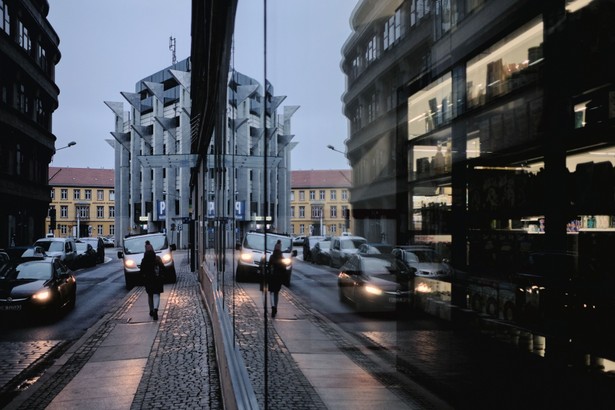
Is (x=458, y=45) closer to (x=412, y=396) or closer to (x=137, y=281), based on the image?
(x=412, y=396)

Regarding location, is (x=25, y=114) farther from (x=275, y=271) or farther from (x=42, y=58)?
(x=275, y=271)

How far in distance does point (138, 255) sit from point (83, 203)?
7328cm

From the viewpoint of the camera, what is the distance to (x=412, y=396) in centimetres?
321

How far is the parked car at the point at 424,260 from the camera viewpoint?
8.21ft

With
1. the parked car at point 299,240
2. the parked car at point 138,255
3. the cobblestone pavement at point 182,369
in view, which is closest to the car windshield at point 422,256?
the parked car at point 299,240

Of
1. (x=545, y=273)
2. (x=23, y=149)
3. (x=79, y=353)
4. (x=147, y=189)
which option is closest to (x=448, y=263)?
(x=545, y=273)

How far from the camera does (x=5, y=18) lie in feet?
122

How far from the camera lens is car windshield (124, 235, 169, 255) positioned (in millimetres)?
24128

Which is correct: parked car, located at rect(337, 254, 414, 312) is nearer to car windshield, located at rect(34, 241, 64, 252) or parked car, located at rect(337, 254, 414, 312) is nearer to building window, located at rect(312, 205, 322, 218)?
building window, located at rect(312, 205, 322, 218)

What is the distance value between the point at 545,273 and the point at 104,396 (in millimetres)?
6518

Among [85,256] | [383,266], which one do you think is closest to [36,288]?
[383,266]

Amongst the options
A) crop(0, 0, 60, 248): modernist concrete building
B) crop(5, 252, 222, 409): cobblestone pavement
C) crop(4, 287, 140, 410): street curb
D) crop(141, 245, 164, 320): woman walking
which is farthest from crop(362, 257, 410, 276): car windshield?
crop(0, 0, 60, 248): modernist concrete building

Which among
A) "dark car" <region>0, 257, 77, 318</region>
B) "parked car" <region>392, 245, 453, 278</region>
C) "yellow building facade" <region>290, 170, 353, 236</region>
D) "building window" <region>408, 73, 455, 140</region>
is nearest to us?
"building window" <region>408, 73, 455, 140</region>

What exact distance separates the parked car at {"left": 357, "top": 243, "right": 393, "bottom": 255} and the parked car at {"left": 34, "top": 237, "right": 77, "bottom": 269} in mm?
29171
